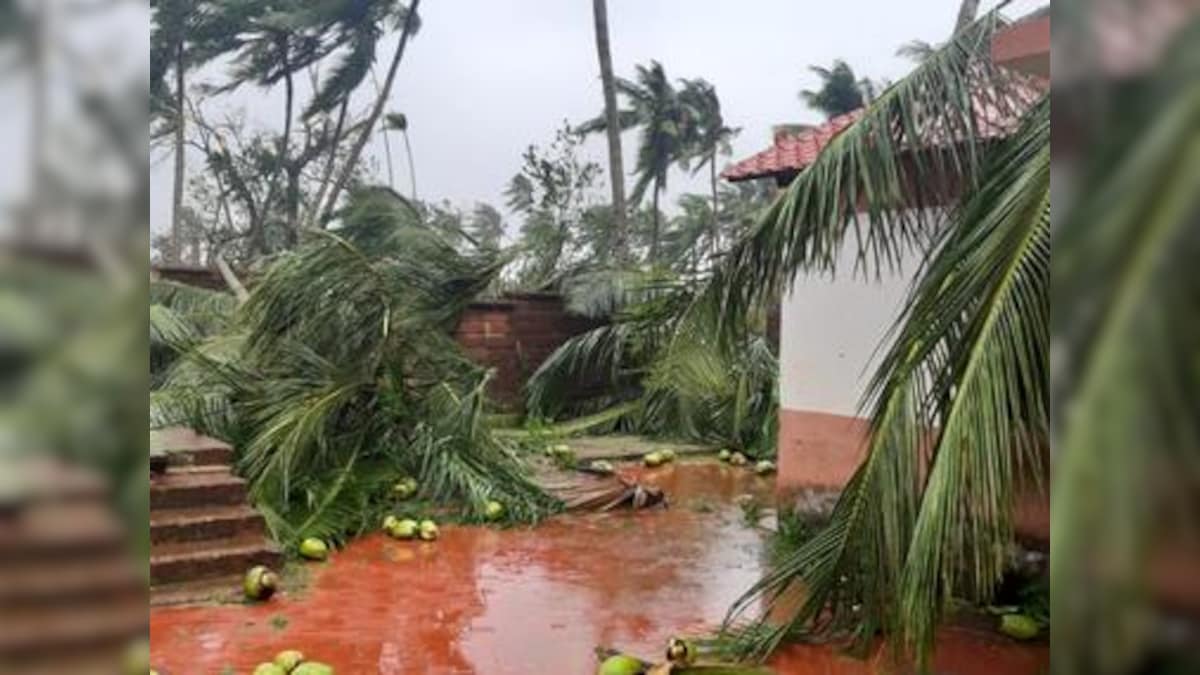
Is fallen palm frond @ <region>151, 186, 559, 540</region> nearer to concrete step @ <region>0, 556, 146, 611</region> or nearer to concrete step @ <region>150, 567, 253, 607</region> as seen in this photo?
concrete step @ <region>150, 567, 253, 607</region>

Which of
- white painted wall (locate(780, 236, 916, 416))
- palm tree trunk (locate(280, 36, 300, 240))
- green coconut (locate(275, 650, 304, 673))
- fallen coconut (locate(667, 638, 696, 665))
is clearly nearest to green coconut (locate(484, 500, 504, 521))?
white painted wall (locate(780, 236, 916, 416))

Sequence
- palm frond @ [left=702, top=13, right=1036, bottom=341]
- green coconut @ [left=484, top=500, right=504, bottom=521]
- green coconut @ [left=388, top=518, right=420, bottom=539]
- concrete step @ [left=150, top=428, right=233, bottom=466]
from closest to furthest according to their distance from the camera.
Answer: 1. palm frond @ [left=702, top=13, right=1036, bottom=341]
2. concrete step @ [left=150, top=428, right=233, bottom=466]
3. green coconut @ [left=388, top=518, right=420, bottom=539]
4. green coconut @ [left=484, top=500, right=504, bottom=521]

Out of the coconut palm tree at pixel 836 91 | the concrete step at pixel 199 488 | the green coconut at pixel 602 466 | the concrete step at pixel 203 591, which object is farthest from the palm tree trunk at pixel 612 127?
the concrete step at pixel 203 591

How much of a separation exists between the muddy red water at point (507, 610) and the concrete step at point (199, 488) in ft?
2.16

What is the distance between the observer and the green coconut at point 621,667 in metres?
3.80

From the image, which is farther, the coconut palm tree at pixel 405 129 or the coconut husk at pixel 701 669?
the coconut palm tree at pixel 405 129

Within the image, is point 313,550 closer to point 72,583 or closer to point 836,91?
point 72,583

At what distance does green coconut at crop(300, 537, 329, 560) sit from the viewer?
5871 millimetres

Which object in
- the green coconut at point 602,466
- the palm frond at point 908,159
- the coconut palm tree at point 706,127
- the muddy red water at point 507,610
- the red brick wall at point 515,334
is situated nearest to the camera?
the palm frond at point 908,159

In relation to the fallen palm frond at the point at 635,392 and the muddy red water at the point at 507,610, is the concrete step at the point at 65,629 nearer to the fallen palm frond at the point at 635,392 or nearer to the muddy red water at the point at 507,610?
the muddy red water at the point at 507,610

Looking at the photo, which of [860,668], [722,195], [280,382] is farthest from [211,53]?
[860,668]

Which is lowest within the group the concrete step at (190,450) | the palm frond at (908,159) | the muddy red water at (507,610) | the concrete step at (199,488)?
the muddy red water at (507,610)

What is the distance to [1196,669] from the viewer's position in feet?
1.91

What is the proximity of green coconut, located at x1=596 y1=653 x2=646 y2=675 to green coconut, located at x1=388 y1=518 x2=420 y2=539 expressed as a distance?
2865 millimetres
